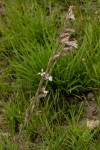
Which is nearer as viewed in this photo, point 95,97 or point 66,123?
point 66,123

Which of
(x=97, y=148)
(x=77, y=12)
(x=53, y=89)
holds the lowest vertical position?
(x=97, y=148)

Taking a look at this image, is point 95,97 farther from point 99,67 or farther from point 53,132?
point 53,132

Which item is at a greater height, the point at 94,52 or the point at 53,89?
the point at 94,52

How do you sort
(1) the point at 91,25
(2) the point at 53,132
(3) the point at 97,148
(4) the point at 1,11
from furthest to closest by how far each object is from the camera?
(4) the point at 1,11, (1) the point at 91,25, (2) the point at 53,132, (3) the point at 97,148

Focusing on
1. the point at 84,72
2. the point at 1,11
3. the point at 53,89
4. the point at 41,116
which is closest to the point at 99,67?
the point at 84,72

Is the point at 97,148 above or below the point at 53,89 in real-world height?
below

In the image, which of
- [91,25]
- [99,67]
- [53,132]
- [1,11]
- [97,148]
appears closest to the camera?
[97,148]

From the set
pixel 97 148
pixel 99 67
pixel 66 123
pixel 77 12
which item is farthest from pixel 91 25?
pixel 97 148

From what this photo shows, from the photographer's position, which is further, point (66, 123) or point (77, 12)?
point (77, 12)

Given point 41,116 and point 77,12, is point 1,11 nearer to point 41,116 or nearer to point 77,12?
point 77,12
